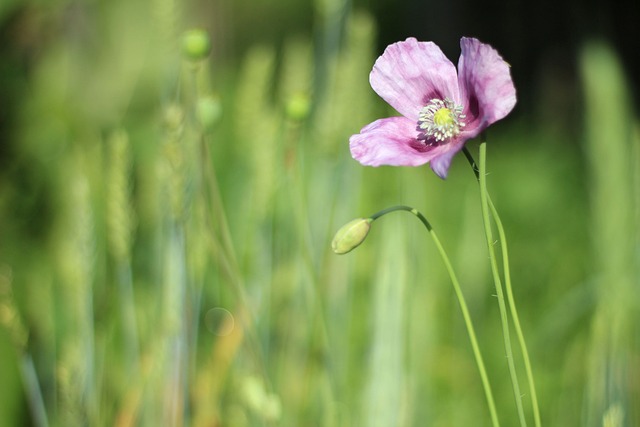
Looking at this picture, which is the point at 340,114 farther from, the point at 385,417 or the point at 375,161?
the point at 375,161

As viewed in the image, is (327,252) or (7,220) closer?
(327,252)

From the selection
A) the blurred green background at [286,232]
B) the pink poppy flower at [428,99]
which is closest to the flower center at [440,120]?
the pink poppy flower at [428,99]

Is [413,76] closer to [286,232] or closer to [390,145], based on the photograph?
[390,145]

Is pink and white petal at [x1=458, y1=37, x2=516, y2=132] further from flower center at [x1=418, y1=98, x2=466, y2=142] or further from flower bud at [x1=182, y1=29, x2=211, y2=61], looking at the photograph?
flower bud at [x1=182, y1=29, x2=211, y2=61]

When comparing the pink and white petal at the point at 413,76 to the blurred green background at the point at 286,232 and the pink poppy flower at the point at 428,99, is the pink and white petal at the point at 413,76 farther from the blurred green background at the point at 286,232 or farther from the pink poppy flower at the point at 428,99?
the blurred green background at the point at 286,232

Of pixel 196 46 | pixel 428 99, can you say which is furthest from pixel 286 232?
pixel 428 99

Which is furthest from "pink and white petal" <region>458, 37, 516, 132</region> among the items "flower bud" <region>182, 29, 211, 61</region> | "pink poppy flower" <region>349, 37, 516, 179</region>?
"flower bud" <region>182, 29, 211, 61</region>

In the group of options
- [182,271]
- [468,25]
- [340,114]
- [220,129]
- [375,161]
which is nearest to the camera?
[375,161]

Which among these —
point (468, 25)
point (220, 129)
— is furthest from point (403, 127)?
point (468, 25)
